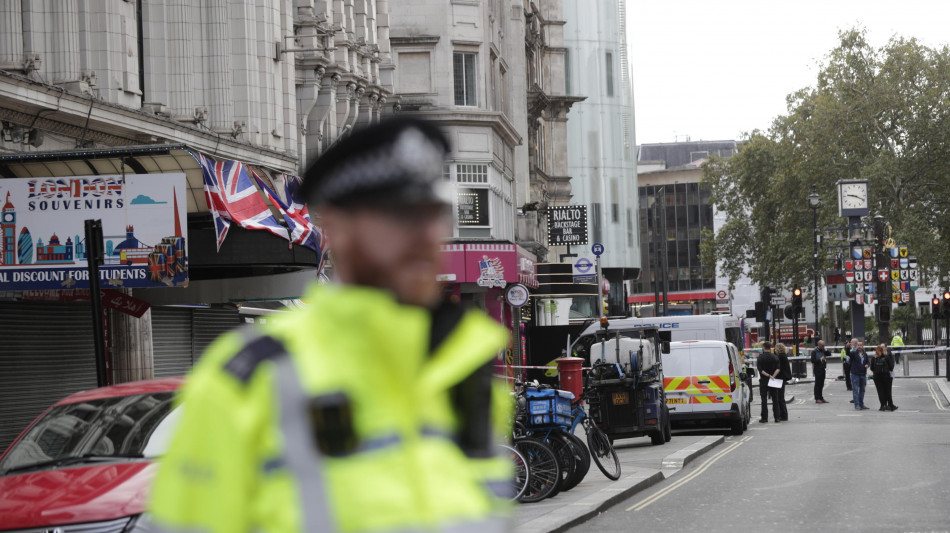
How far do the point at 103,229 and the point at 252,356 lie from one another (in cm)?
1384

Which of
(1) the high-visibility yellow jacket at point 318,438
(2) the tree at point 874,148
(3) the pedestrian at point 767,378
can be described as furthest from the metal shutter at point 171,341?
(2) the tree at point 874,148

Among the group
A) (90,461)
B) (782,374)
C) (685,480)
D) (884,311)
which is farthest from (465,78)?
(90,461)

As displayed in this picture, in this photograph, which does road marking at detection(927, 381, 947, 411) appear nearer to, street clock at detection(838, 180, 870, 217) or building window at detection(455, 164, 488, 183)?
street clock at detection(838, 180, 870, 217)

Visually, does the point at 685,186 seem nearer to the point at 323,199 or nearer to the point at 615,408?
the point at 615,408

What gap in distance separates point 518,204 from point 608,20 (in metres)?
26.5

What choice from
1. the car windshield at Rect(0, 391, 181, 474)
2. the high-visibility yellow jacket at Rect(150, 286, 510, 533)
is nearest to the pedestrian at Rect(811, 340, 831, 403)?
the car windshield at Rect(0, 391, 181, 474)

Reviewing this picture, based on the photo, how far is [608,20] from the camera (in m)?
75.1

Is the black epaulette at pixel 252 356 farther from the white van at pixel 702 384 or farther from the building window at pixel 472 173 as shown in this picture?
the building window at pixel 472 173

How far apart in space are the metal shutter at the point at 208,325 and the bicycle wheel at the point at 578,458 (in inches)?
427

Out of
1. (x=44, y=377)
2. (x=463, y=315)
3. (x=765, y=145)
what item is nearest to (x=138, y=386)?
(x=463, y=315)

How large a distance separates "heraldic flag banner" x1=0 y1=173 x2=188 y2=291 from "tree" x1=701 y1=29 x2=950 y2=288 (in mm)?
61970

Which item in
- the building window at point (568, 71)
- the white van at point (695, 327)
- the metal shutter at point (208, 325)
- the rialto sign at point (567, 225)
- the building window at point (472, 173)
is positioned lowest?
the white van at point (695, 327)

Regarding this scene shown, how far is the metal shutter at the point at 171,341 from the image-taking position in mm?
22781

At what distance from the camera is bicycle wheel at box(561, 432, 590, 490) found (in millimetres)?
15445
